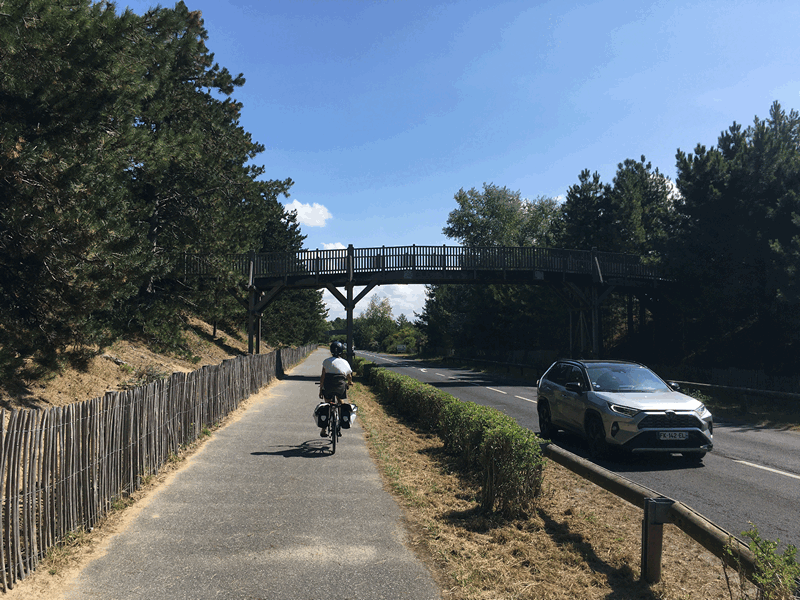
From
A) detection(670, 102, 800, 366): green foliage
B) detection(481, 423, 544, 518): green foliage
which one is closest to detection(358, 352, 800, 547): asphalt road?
detection(481, 423, 544, 518): green foliage

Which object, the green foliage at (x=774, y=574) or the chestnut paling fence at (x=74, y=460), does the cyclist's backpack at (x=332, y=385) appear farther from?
the green foliage at (x=774, y=574)

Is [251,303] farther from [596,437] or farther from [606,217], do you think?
[606,217]

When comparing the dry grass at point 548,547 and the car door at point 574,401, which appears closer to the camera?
the dry grass at point 548,547

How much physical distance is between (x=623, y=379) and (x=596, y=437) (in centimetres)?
146

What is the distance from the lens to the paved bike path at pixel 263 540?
434 centimetres

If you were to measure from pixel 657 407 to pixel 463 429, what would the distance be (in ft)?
10.1

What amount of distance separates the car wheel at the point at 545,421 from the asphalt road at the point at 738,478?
0.30m

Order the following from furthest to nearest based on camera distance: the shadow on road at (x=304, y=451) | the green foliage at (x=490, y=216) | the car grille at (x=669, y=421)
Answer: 1. the green foliage at (x=490, y=216)
2. the shadow on road at (x=304, y=451)
3. the car grille at (x=669, y=421)

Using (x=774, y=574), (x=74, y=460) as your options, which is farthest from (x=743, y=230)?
(x=74, y=460)

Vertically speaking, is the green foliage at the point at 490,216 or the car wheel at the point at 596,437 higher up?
the green foliage at the point at 490,216

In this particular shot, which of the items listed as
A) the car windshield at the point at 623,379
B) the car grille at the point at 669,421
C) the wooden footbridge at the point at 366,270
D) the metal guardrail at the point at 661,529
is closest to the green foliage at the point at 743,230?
the wooden footbridge at the point at 366,270

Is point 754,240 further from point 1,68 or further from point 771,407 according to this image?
point 1,68

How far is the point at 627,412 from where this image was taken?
9000 mm

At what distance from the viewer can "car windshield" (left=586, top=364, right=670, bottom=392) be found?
10.0 metres
